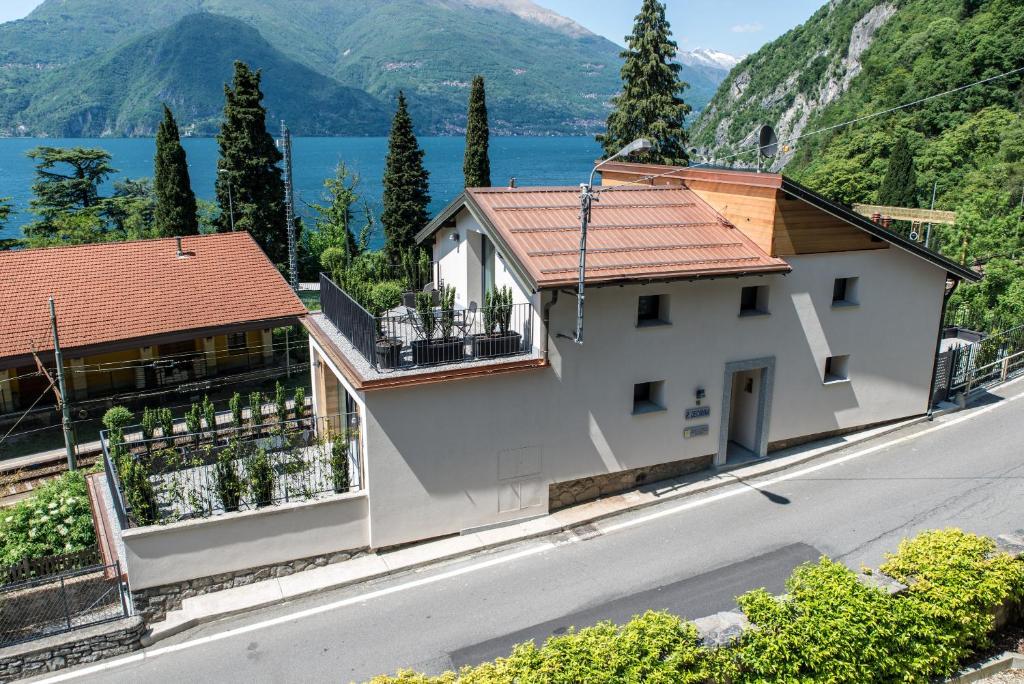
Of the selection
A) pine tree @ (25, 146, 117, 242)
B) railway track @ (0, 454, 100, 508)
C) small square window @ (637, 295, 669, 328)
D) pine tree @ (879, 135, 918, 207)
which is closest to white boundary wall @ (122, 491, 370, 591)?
small square window @ (637, 295, 669, 328)

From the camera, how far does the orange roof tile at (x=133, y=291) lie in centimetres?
2203

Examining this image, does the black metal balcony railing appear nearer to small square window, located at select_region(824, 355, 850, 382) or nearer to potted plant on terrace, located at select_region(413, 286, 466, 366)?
potted plant on terrace, located at select_region(413, 286, 466, 366)

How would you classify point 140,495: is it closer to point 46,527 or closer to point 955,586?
point 46,527

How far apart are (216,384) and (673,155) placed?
28.6m

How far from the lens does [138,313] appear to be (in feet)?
75.6

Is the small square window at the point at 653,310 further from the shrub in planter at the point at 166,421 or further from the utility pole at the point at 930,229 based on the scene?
the utility pole at the point at 930,229

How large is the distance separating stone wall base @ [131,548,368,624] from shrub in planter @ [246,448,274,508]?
4.12 ft

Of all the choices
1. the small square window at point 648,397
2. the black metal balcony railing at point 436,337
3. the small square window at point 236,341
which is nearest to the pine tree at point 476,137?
the small square window at point 236,341

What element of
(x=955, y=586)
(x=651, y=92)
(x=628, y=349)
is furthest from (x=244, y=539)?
(x=651, y=92)

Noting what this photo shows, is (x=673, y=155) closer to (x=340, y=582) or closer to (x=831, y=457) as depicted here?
(x=831, y=457)

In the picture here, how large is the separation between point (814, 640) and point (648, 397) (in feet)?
29.3

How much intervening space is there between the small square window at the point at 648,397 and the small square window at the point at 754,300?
273 cm

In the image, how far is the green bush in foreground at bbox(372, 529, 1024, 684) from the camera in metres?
8.05

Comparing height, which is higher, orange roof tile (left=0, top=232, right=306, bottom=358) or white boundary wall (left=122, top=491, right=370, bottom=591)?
orange roof tile (left=0, top=232, right=306, bottom=358)
